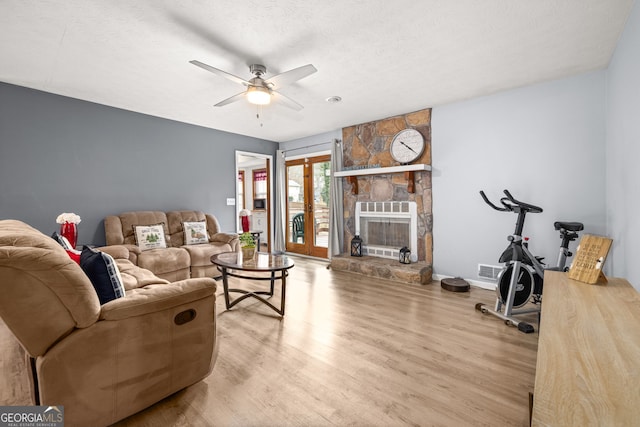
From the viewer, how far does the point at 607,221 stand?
303 cm

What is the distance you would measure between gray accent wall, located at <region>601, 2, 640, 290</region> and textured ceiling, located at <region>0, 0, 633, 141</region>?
9.4 inches

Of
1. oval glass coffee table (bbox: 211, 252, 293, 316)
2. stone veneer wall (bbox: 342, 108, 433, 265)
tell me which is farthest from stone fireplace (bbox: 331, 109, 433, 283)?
oval glass coffee table (bbox: 211, 252, 293, 316)

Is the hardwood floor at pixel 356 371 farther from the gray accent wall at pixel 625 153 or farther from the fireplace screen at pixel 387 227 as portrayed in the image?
the fireplace screen at pixel 387 227

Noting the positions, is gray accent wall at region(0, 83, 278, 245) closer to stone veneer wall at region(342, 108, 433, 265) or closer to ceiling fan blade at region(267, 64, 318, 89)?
stone veneer wall at region(342, 108, 433, 265)

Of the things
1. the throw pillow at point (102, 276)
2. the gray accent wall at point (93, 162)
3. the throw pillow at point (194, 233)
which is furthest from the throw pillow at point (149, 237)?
the throw pillow at point (102, 276)

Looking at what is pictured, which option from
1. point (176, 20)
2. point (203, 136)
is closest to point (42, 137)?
point (203, 136)

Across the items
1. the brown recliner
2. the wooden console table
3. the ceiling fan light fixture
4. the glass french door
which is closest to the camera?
the wooden console table

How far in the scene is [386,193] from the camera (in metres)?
4.91

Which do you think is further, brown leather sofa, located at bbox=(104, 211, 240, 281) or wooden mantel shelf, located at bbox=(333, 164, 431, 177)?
wooden mantel shelf, located at bbox=(333, 164, 431, 177)

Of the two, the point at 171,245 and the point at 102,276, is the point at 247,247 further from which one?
the point at 171,245

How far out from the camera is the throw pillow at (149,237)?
13.1 ft

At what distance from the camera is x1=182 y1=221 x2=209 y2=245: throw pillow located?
14.7ft

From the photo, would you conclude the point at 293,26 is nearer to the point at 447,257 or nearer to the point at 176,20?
the point at 176,20

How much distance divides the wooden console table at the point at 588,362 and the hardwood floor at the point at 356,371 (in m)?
0.73
